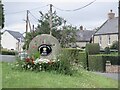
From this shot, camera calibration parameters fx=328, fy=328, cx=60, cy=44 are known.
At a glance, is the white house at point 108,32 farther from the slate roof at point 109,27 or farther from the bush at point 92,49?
the bush at point 92,49

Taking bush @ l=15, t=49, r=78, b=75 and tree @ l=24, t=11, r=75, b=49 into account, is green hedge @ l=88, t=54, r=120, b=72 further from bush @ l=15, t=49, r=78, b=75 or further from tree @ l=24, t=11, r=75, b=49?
tree @ l=24, t=11, r=75, b=49

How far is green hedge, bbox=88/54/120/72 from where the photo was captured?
25559 mm

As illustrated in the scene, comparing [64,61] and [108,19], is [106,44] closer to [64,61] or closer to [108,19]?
[108,19]

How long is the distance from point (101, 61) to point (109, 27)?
114ft

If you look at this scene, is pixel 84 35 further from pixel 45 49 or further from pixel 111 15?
pixel 45 49

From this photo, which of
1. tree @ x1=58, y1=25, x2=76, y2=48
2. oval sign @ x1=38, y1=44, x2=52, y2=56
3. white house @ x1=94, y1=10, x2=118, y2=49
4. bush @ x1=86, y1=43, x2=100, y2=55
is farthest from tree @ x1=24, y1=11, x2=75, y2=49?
oval sign @ x1=38, y1=44, x2=52, y2=56

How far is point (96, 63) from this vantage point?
26078 millimetres

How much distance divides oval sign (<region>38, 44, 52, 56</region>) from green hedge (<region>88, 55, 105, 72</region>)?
8702 millimetres

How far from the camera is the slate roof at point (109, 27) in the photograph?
191 ft

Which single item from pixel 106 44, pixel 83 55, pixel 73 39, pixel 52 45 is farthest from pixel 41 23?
pixel 52 45

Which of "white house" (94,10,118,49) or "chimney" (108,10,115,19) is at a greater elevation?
"chimney" (108,10,115,19)

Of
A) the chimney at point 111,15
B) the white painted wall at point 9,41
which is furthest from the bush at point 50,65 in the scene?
the white painted wall at point 9,41

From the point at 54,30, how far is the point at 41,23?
9.19ft

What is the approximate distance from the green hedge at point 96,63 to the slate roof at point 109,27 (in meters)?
31.5
